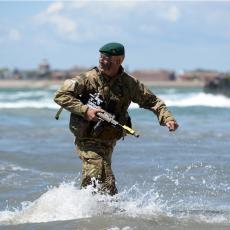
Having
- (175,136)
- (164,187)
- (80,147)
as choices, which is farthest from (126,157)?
(80,147)

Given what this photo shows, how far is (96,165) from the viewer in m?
6.45

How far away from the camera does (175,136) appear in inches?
657

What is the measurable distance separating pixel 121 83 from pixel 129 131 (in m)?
0.48

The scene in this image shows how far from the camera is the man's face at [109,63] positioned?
634 cm

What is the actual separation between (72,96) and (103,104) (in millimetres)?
301

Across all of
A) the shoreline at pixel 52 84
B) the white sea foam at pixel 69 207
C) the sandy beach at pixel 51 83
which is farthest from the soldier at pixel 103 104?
the sandy beach at pixel 51 83

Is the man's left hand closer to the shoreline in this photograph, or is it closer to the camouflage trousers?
the camouflage trousers

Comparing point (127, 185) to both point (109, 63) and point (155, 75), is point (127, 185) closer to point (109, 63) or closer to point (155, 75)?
point (109, 63)

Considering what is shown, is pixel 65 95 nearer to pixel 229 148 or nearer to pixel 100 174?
pixel 100 174

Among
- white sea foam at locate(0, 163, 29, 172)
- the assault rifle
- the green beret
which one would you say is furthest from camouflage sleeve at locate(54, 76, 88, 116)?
white sea foam at locate(0, 163, 29, 172)

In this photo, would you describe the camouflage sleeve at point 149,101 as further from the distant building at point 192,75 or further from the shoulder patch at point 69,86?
the distant building at point 192,75

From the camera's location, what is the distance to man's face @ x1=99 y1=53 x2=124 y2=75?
20.8ft

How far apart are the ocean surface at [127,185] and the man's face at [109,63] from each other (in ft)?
3.54

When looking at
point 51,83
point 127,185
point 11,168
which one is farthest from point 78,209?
point 51,83
